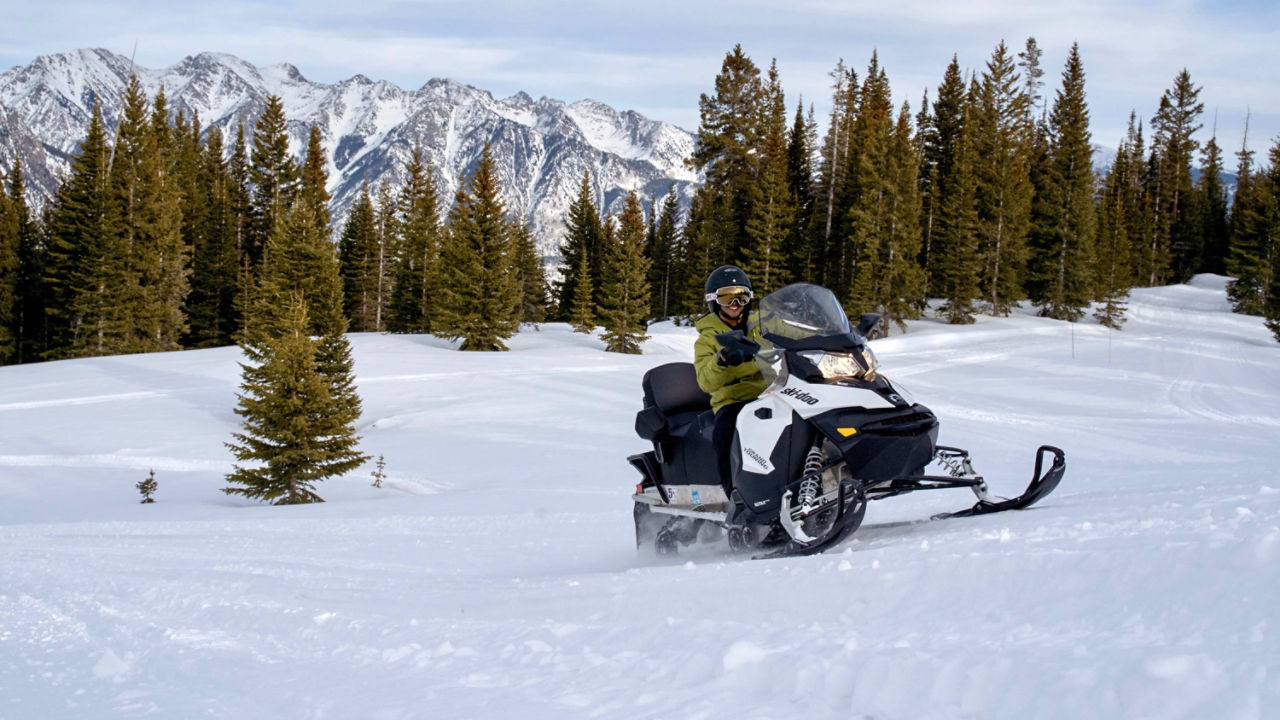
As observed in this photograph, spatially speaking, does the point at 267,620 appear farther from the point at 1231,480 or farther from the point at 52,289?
the point at 52,289

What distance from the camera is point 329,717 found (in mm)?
2477

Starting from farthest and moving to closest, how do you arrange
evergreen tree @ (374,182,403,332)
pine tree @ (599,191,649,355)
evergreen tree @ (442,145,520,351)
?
evergreen tree @ (374,182,403,332), pine tree @ (599,191,649,355), evergreen tree @ (442,145,520,351)

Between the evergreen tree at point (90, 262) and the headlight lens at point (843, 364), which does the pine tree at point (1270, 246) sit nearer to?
the headlight lens at point (843, 364)

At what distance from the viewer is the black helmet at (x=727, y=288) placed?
5262 mm

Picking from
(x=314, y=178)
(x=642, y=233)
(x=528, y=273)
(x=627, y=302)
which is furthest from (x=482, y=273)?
(x=314, y=178)

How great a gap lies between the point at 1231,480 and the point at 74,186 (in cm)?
Answer: 4324

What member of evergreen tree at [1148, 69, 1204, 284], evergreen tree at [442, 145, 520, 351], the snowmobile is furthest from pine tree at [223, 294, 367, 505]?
evergreen tree at [1148, 69, 1204, 284]

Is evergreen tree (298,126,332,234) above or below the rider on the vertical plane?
above

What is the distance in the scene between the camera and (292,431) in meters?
13.1

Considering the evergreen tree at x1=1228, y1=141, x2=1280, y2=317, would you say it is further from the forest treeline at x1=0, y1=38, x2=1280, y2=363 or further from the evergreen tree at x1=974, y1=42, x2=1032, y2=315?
the evergreen tree at x1=974, y1=42, x2=1032, y2=315

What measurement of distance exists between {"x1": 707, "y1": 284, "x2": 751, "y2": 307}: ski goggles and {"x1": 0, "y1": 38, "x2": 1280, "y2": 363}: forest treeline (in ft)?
69.4

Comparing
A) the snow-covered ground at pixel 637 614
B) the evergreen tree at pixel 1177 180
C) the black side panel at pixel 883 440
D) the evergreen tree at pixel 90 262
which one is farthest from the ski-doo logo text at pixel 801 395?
the evergreen tree at pixel 1177 180

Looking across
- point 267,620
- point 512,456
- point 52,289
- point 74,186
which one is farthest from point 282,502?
point 52,289

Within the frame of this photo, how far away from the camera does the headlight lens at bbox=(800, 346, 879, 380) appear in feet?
13.8
